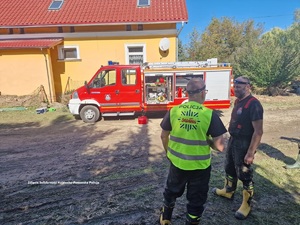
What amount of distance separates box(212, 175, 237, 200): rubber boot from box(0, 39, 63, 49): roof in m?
11.5

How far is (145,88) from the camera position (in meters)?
8.62

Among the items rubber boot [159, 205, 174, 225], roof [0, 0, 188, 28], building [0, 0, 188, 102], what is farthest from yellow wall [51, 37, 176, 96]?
rubber boot [159, 205, 174, 225]

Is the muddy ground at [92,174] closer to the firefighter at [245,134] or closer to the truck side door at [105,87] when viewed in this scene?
the firefighter at [245,134]

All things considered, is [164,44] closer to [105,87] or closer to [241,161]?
[105,87]

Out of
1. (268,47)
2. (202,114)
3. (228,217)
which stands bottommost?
(228,217)

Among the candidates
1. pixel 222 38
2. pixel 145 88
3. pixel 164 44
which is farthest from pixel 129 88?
pixel 222 38

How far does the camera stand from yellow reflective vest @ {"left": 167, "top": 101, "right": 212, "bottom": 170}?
247 cm

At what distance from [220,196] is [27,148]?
16.9 feet

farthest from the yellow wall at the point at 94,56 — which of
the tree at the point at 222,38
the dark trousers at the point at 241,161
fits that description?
the tree at the point at 222,38

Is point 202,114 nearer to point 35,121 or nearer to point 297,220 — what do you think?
point 297,220

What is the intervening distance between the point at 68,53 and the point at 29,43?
7.18ft

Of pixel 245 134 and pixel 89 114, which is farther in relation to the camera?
pixel 89 114

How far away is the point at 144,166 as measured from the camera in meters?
4.87

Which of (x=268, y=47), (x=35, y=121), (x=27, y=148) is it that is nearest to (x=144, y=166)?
(x=27, y=148)
